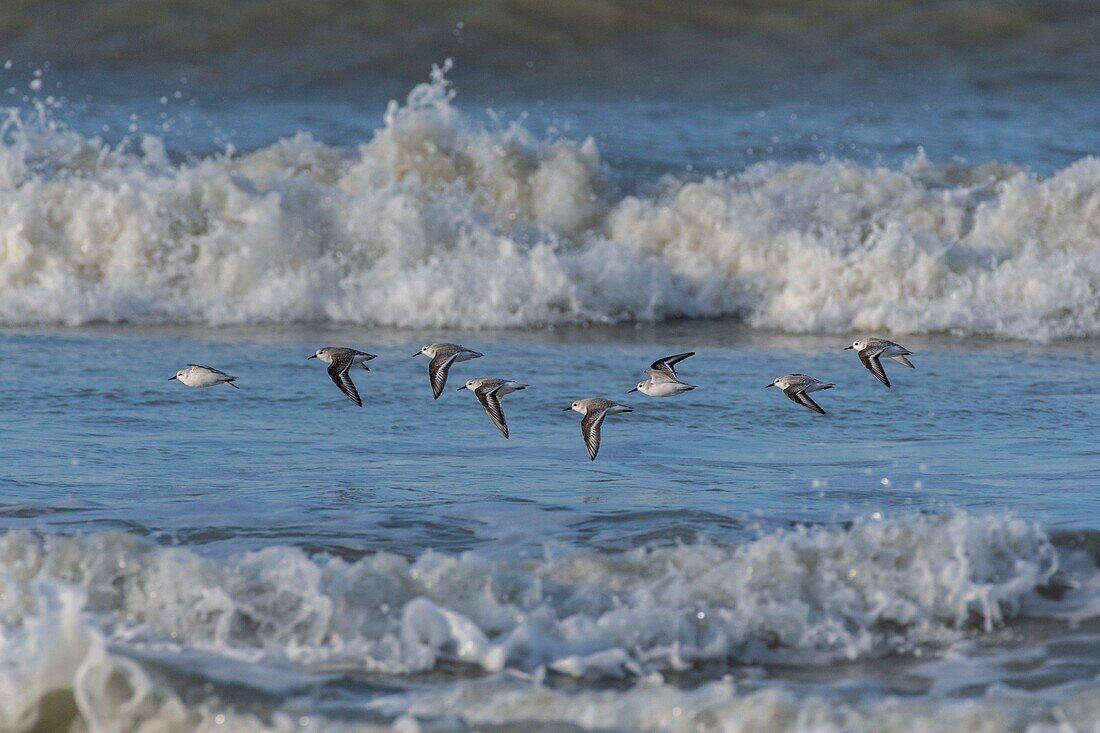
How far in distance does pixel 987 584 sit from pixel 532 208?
8.73m

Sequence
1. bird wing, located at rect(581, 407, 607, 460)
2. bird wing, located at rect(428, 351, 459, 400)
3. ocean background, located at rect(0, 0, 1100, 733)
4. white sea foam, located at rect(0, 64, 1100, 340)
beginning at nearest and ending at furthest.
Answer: ocean background, located at rect(0, 0, 1100, 733) → bird wing, located at rect(581, 407, 607, 460) → bird wing, located at rect(428, 351, 459, 400) → white sea foam, located at rect(0, 64, 1100, 340)

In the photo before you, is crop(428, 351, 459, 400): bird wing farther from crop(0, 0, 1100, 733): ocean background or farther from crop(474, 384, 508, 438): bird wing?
crop(0, 0, 1100, 733): ocean background

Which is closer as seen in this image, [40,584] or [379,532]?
[40,584]

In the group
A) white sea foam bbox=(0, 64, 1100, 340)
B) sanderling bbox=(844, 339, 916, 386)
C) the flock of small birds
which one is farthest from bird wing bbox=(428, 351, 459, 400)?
white sea foam bbox=(0, 64, 1100, 340)

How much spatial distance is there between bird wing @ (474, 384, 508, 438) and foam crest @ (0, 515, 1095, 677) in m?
1.01

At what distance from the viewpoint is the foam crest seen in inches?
193

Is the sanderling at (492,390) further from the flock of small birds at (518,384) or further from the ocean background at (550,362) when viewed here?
the ocean background at (550,362)

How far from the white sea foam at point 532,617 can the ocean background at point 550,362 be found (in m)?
0.01

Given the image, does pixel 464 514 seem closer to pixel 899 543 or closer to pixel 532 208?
pixel 899 543

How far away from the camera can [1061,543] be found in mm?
5594

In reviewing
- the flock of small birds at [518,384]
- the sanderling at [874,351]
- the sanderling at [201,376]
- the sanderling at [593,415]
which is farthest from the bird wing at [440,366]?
the sanderling at [874,351]

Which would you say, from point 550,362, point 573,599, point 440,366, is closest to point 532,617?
point 573,599

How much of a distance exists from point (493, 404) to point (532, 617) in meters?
1.79

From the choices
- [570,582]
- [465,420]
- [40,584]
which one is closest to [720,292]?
[465,420]
